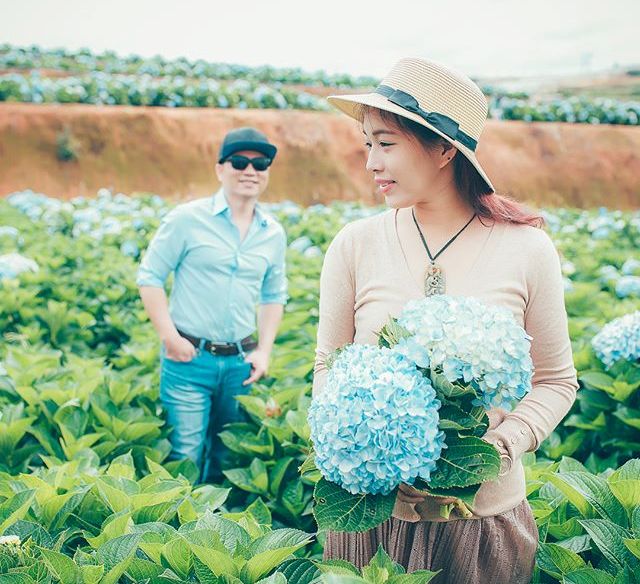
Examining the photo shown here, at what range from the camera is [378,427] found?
4.11 ft

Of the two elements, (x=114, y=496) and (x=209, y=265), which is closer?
(x=114, y=496)

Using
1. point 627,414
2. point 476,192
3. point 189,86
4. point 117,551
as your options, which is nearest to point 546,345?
point 476,192

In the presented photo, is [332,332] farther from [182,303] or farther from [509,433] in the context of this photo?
[182,303]

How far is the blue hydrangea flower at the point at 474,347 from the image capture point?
1.30 m

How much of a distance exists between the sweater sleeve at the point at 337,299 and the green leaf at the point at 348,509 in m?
0.47

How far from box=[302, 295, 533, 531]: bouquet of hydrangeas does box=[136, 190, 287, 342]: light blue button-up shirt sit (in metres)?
1.82

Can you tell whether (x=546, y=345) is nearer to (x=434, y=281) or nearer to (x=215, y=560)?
(x=434, y=281)

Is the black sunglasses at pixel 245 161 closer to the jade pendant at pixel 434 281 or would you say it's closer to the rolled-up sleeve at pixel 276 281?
the rolled-up sleeve at pixel 276 281

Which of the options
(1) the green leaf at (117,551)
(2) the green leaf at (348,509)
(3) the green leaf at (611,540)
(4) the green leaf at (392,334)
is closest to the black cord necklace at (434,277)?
(4) the green leaf at (392,334)

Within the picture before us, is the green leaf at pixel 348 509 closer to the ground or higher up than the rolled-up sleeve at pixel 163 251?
higher up

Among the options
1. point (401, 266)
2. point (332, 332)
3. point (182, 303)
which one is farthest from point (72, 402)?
point (401, 266)

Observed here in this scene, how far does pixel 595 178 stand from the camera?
70.1 ft

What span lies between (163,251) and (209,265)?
A: 20 cm

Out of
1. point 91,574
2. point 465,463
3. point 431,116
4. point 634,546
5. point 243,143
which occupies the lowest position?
point 91,574
